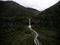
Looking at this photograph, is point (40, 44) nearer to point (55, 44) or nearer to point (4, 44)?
point (55, 44)

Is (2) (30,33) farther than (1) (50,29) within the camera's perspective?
No

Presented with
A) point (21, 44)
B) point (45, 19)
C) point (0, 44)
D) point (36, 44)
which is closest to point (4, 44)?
point (0, 44)

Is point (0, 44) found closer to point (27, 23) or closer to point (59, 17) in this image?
point (59, 17)

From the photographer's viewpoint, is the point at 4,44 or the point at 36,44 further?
the point at 4,44

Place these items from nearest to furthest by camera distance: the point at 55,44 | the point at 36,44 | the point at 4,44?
the point at 36,44 → the point at 55,44 → the point at 4,44

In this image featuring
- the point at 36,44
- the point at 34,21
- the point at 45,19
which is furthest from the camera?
the point at 34,21

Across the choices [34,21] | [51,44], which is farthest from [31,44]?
[34,21]

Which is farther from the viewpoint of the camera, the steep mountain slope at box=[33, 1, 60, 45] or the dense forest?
the dense forest

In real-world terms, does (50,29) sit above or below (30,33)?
below

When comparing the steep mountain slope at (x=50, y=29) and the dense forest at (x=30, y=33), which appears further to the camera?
the dense forest at (x=30, y=33)
